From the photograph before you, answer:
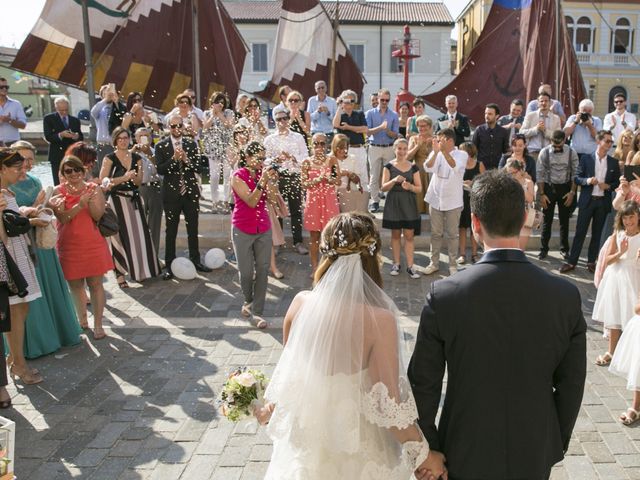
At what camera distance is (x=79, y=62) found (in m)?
11.3

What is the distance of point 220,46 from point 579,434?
11220 millimetres

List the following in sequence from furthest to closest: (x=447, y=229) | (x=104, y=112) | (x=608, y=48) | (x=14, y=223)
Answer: (x=608, y=48) → (x=104, y=112) → (x=447, y=229) → (x=14, y=223)

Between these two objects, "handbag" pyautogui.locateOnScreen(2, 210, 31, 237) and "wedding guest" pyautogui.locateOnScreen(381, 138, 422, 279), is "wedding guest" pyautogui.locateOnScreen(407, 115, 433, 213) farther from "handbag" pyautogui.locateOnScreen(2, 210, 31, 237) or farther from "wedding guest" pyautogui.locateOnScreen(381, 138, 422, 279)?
"handbag" pyautogui.locateOnScreen(2, 210, 31, 237)

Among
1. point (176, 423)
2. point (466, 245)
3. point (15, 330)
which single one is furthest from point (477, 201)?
point (466, 245)

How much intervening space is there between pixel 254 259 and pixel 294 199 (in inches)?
108

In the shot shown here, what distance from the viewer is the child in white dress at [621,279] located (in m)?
5.18

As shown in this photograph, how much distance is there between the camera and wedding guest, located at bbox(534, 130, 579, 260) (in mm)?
8195

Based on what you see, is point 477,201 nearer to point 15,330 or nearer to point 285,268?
point 15,330

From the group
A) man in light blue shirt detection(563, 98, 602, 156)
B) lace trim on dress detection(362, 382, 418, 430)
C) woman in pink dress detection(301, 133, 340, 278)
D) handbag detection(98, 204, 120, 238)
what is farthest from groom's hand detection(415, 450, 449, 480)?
man in light blue shirt detection(563, 98, 602, 156)

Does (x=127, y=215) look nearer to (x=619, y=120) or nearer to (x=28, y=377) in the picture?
(x=28, y=377)

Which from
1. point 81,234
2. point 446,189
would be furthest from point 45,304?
point 446,189

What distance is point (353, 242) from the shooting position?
106 inches

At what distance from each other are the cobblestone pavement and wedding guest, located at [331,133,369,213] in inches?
62.3

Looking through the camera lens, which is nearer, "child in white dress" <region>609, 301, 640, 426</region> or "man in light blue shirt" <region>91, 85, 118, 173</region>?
"child in white dress" <region>609, 301, 640, 426</region>
